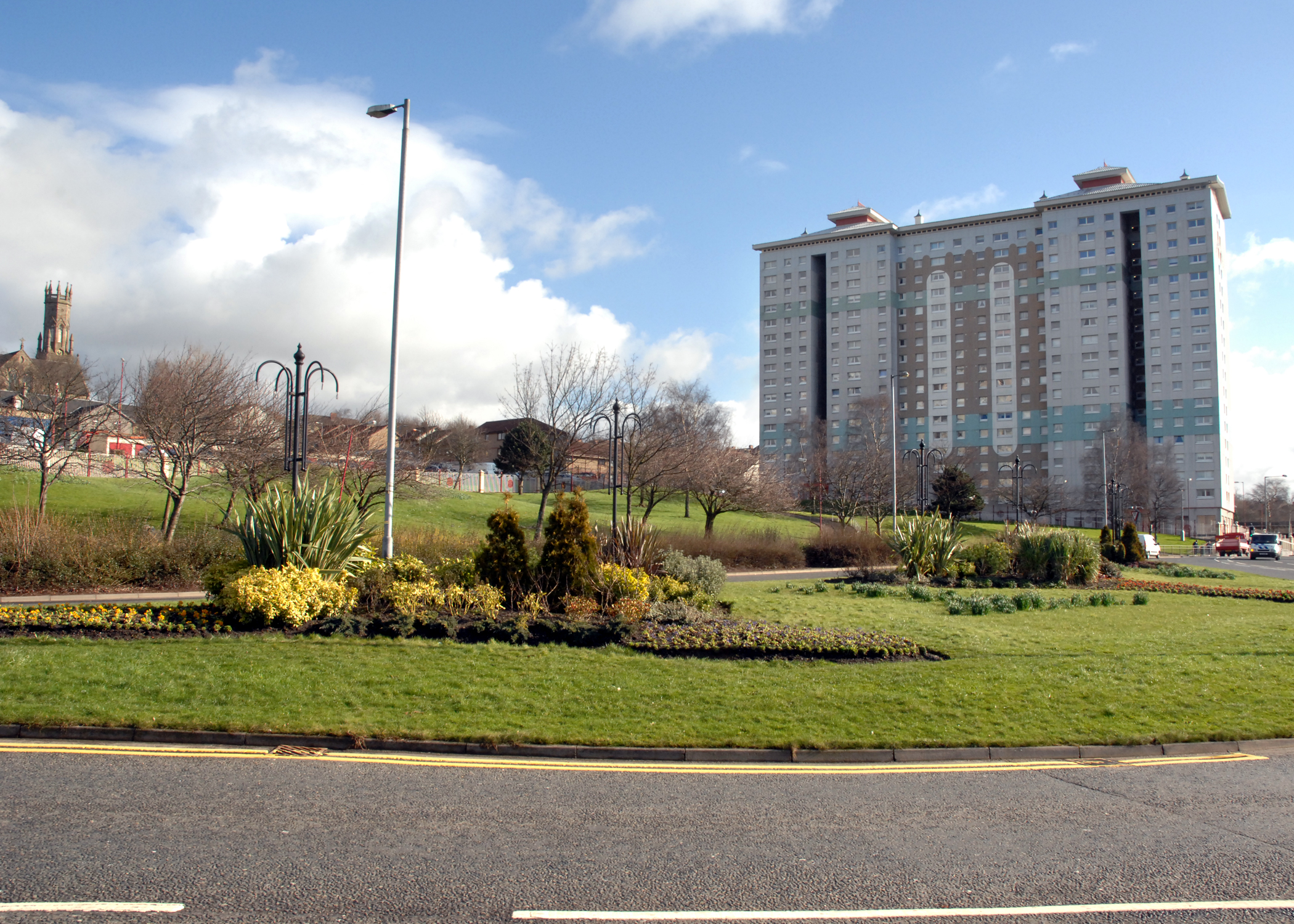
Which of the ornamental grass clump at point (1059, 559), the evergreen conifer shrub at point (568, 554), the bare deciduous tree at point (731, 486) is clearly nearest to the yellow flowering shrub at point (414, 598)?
the evergreen conifer shrub at point (568, 554)

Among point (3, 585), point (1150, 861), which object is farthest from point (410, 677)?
point (3, 585)

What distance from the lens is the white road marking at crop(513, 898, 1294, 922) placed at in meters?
4.07

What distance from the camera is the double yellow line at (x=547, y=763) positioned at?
706 centimetres

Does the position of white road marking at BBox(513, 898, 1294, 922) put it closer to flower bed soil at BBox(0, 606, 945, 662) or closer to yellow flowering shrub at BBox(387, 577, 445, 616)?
flower bed soil at BBox(0, 606, 945, 662)

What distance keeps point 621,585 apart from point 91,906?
10.6 metres

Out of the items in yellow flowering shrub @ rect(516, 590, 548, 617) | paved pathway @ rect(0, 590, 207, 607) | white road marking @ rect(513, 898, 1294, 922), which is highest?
→ yellow flowering shrub @ rect(516, 590, 548, 617)

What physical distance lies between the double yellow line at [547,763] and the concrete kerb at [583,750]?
0.09 m

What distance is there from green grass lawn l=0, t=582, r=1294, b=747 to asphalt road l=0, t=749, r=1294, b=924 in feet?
2.85

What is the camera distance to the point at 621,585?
47.2ft

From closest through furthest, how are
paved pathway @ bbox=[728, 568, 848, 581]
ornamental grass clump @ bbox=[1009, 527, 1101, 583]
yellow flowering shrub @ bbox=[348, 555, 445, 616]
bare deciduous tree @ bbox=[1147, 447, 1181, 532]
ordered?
yellow flowering shrub @ bbox=[348, 555, 445, 616] → ornamental grass clump @ bbox=[1009, 527, 1101, 583] → paved pathway @ bbox=[728, 568, 848, 581] → bare deciduous tree @ bbox=[1147, 447, 1181, 532]

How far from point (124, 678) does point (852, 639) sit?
9064mm

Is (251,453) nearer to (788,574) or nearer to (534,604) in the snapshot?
(788,574)

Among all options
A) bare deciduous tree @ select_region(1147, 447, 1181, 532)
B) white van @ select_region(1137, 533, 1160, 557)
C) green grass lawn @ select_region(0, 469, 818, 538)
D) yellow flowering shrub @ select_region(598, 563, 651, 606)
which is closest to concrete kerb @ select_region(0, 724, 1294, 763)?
yellow flowering shrub @ select_region(598, 563, 651, 606)

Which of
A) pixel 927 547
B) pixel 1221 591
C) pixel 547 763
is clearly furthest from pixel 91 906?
pixel 1221 591
